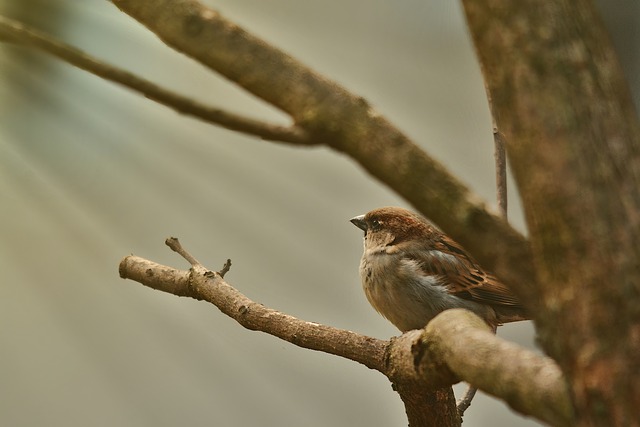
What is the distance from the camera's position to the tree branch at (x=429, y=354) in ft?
2.77

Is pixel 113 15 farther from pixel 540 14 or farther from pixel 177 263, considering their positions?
pixel 540 14

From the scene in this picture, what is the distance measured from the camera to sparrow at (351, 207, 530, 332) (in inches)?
96.3

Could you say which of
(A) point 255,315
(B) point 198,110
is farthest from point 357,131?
(A) point 255,315

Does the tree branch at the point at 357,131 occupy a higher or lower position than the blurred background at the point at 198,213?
lower

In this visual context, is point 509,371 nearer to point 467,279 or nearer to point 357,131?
point 357,131

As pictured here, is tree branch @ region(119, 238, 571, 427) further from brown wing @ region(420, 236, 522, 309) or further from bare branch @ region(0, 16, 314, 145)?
brown wing @ region(420, 236, 522, 309)

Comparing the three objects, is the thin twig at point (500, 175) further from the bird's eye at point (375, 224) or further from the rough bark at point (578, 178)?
the rough bark at point (578, 178)

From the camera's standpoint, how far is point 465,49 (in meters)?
3.21

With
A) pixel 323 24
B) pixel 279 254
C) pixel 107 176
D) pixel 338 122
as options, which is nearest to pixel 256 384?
pixel 279 254

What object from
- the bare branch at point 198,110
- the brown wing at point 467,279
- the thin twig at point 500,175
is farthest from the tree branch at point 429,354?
the brown wing at point 467,279

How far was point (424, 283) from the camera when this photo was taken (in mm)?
2475

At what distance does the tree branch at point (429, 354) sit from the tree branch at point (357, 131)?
0.10 m

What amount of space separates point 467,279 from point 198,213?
1.22 metres

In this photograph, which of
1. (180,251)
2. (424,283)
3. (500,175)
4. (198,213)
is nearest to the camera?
(500,175)
